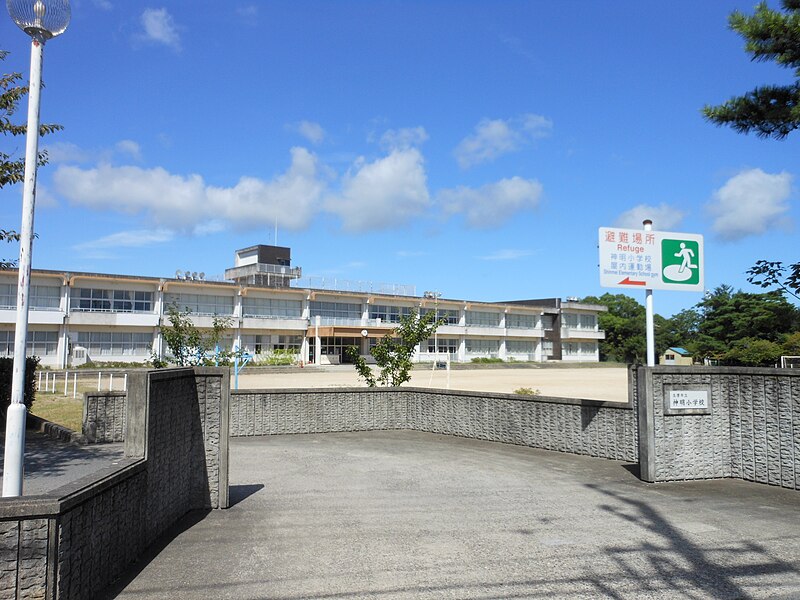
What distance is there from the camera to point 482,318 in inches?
3285

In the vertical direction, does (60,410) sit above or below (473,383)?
below

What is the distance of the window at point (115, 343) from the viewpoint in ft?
171

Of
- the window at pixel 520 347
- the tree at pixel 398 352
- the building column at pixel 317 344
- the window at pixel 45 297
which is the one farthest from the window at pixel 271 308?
the tree at pixel 398 352

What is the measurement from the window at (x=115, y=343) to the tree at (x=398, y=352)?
135 feet

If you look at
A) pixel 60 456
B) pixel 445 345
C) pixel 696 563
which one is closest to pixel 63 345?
pixel 445 345

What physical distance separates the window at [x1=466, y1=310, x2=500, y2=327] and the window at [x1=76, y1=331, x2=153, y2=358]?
39.5m

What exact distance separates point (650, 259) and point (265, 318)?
53731 millimetres

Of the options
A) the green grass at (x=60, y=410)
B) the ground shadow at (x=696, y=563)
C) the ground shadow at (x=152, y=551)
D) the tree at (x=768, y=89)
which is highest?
the tree at (x=768, y=89)

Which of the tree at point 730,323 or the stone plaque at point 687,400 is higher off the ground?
the tree at point 730,323

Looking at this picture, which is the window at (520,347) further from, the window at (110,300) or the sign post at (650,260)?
the sign post at (650,260)

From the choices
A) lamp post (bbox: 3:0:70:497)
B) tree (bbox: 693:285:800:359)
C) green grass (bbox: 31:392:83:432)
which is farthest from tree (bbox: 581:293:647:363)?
lamp post (bbox: 3:0:70:497)

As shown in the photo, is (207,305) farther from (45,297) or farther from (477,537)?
(477,537)

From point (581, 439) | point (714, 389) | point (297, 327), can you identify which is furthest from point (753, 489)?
point (297, 327)

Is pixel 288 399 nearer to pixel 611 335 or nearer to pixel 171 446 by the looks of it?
pixel 171 446
